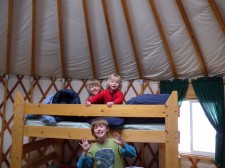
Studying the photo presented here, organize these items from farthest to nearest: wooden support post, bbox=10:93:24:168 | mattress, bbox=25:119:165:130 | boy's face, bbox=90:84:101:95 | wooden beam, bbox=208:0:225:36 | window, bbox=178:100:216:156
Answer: window, bbox=178:100:216:156
boy's face, bbox=90:84:101:95
wooden beam, bbox=208:0:225:36
wooden support post, bbox=10:93:24:168
mattress, bbox=25:119:165:130

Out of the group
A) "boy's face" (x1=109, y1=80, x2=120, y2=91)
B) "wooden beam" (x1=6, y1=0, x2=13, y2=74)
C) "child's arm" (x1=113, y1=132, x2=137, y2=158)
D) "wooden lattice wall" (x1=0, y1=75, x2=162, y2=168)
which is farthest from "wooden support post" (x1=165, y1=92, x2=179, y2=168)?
"wooden beam" (x1=6, y1=0, x2=13, y2=74)

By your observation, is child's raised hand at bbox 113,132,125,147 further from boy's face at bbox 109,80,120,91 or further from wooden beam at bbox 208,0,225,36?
wooden beam at bbox 208,0,225,36

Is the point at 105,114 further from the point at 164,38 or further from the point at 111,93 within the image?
the point at 164,38

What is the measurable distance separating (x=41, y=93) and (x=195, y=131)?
2481 millimetres

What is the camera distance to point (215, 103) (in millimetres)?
3129

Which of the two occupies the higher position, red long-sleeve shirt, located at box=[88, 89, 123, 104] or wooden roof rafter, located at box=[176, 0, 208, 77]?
wooden roof rafter, located at box=[176, 0, 208, 77]

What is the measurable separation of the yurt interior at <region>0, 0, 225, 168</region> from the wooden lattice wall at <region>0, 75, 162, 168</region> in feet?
0.05

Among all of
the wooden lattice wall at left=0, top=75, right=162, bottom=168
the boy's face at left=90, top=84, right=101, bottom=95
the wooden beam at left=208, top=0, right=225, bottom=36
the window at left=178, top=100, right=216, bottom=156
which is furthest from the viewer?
the wooden lattice wall at left=0, top=75, right=162, bottom=168

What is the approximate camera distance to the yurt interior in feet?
6.63

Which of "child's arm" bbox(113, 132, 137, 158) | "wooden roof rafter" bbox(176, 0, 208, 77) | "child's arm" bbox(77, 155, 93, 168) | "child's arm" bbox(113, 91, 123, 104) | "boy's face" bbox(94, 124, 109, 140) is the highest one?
"wooden roof rafter" bbox(176, 0, 208, 77)

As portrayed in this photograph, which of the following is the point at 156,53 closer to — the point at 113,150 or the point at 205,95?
the point at 205,95

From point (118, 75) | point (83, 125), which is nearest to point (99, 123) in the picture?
point (83, 125)

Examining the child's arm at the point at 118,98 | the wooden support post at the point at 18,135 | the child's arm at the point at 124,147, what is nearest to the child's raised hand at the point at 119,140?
the child's arm at the point at 124,147

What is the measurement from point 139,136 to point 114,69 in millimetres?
1760
